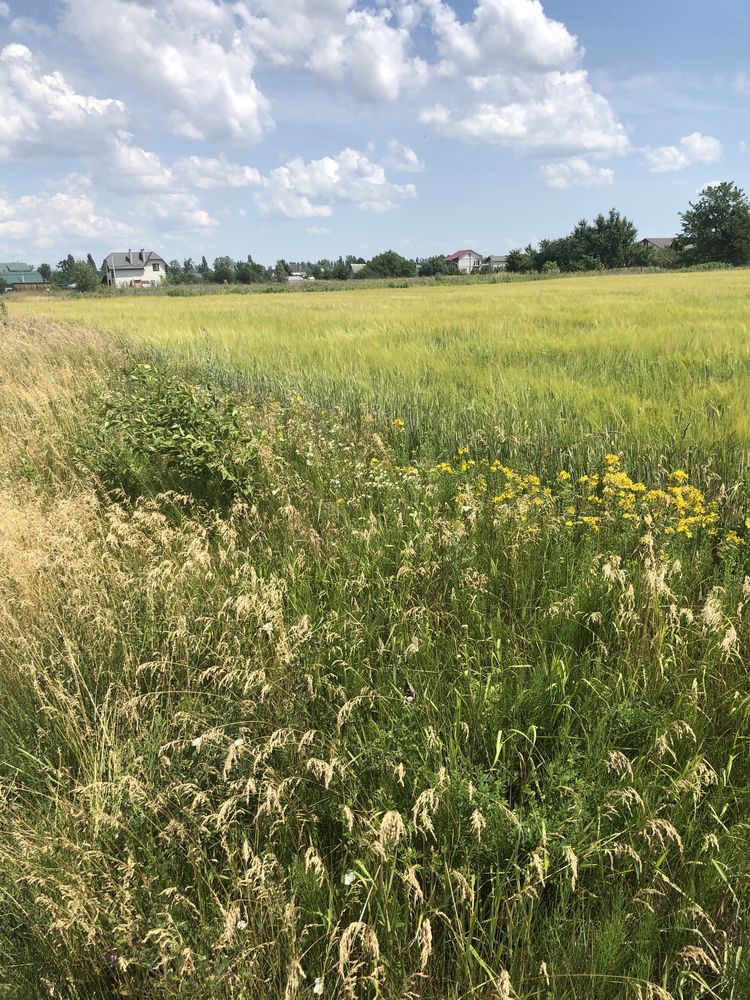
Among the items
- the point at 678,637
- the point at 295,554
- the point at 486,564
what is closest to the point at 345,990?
the point at 678,637

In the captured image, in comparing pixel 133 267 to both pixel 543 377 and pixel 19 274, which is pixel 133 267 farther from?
pixel 543 377

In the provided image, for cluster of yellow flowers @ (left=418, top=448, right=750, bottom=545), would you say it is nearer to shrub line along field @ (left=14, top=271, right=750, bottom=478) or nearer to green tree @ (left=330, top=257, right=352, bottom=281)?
shrub line along field @ (left=14, top=271, right=750, bottom=478)

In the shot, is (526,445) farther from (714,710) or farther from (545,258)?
(545,258)

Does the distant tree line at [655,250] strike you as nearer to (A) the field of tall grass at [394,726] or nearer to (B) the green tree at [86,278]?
(B) the green tree at [86,278]

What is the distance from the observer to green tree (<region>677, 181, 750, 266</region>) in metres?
68.8

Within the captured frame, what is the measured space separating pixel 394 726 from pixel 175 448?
3.01 meters

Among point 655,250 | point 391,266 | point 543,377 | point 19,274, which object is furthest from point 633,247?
point 19,274

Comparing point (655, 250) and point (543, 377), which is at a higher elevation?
point (655, 250)

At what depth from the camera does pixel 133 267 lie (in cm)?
11006

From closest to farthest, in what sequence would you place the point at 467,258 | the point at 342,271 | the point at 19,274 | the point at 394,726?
1. the point at 394,726
2. the point at 342,271
3. the point at 19,274
4. the point at 467,258

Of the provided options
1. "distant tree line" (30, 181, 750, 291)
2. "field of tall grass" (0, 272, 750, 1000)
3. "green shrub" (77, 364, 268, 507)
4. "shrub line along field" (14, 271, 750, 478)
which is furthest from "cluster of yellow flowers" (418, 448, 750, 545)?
"distant tree line" (30, 181, 750, 291)

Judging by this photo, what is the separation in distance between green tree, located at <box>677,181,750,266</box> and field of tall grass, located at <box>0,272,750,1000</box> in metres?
83.8

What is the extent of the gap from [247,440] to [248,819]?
282 cm

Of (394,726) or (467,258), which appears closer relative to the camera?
(394,726)
